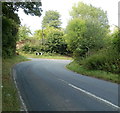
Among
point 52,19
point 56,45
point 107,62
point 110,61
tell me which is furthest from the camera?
point 52,19

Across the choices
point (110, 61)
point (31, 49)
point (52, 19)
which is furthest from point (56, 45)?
point (110, 61)

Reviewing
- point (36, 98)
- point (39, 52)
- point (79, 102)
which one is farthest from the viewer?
point (39, 52)

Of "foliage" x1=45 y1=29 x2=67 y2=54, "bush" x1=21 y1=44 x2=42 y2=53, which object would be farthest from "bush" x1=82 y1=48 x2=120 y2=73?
"bush" x1=21 y1=44 x2=42 y2=53

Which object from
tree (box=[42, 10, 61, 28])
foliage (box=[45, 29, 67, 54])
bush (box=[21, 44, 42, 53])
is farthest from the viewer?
tree (box=[42, 10, 61, 28])

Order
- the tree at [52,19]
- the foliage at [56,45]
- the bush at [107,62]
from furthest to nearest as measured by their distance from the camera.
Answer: the tree at [52,19]
the foliage at [56,45]
the bush at [107,62]

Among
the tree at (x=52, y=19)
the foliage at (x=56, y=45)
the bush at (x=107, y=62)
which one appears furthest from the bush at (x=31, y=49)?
the bush at (x=107, y=62)

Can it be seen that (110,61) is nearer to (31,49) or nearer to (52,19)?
(31,49)

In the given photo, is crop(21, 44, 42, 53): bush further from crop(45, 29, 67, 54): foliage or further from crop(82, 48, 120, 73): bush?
crop(82, 48, 120, 73): bush

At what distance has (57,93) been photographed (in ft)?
28.1

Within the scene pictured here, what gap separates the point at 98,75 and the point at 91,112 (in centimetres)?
867

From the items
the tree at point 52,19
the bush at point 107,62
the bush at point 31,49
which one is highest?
the tree at point 52,19

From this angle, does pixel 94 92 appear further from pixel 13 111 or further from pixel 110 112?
pixel 13 111

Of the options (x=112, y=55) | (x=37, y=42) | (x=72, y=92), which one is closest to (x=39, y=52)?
(x=37, y=42)

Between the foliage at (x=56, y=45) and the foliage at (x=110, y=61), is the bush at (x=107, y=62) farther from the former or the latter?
the foliage at (x=56, y=45)
